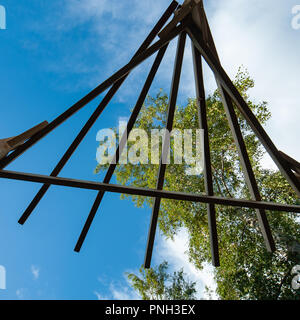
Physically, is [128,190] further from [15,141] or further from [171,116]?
[15,141]

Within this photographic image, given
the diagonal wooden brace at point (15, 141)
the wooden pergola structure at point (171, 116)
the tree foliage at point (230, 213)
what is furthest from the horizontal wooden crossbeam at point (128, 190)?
the tree foliage at point (230, 213)

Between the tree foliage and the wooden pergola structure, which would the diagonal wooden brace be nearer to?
the wooden pergola structure

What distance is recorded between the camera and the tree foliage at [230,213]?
30.7 ft

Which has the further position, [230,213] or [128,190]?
[230,213]

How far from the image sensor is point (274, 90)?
12.9 m

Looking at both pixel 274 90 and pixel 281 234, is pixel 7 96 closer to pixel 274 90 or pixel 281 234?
pixel 274 90

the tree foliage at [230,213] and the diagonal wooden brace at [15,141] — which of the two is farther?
the tree foliage at [230,213]

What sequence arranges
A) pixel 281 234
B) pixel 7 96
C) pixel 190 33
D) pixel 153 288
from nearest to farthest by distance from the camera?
pixel 190 33 → pixel 281 234 → pixel 153 288 → pixel 7 96

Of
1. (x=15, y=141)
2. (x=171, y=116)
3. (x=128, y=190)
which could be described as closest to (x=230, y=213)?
(x=171, y=116)

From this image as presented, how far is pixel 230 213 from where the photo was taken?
1027cm

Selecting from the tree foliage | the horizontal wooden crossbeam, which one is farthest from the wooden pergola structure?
the tree foliage

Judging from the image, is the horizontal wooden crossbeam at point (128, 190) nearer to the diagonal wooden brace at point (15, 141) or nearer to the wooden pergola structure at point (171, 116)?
the wooden pergola structure at point (171, 116)
